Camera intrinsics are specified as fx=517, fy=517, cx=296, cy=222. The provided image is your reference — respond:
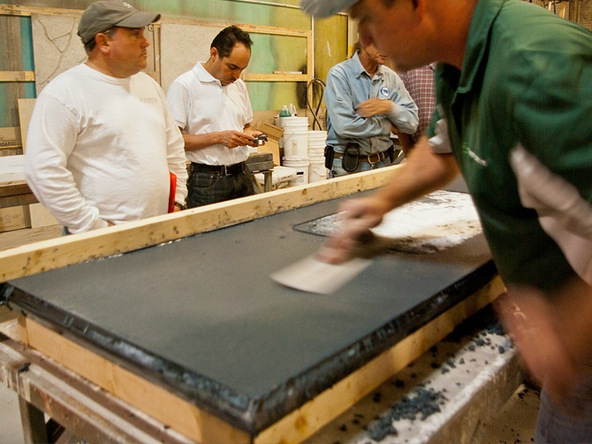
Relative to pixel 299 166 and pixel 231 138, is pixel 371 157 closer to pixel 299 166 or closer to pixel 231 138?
pixel 231 138

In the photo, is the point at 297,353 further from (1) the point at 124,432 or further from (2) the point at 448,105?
(2) the point at 448,105

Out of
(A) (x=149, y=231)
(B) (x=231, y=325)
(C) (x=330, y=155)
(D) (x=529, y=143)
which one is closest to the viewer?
(D) (x=529, y=143)

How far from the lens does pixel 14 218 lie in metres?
4.58

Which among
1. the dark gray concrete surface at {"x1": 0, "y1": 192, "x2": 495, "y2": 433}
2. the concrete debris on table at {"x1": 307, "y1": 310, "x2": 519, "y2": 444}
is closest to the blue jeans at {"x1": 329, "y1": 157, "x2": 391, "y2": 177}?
the dark gray concrete surface at {"x1": 0, "y1": 192, "x2": 495, "y2": 433}

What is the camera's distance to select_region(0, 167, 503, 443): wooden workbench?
2.46 feet

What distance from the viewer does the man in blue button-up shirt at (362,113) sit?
3.13 metres

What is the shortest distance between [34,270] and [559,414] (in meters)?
1.17

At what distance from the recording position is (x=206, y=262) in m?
1.25

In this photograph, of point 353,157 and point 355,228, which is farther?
point 353,157

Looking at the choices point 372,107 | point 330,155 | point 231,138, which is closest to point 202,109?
point 231,138

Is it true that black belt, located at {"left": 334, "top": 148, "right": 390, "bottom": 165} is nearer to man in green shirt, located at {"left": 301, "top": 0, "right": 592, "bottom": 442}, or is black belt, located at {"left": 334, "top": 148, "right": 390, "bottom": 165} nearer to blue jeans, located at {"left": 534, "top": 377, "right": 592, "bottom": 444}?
man in green shirt, located at {"left": 301, "top": 0, "right": 592, "bottom": 442}

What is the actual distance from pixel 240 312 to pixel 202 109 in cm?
217

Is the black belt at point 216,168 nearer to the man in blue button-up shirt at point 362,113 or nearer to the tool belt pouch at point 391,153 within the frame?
the man in blue button-up shirt at point 362,113

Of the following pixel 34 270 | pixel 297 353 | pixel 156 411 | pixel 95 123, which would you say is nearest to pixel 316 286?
pixel 297 353
